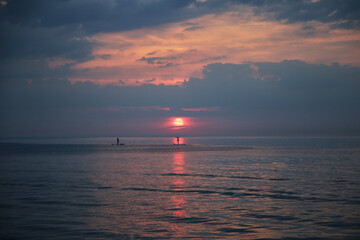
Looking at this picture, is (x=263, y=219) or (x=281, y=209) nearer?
(x=263, y=219)

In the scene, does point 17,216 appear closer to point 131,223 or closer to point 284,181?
point 131,223

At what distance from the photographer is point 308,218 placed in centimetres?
1631

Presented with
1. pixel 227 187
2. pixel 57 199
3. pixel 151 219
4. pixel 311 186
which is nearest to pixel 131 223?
pixel 151 219

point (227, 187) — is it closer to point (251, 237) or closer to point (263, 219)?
point (263, 219)

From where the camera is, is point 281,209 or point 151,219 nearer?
point 151,219

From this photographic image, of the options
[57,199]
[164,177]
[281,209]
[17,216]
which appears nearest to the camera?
[17,216]

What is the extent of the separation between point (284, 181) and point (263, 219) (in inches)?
538

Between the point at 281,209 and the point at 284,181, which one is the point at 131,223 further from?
the point at 284,181

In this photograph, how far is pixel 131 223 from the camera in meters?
15.6

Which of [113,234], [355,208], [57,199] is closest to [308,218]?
[355,208]

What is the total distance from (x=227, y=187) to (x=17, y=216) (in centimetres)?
1473

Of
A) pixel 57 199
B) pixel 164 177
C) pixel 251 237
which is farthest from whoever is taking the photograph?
pixel 164 177

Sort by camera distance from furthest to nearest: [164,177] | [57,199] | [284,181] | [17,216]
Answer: [164,177] < [284,181] < [57,199] < [17,216]

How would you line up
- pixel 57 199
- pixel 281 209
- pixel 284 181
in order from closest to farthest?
pixel 281 209 → pixel 57 199 → pixel 284 181
